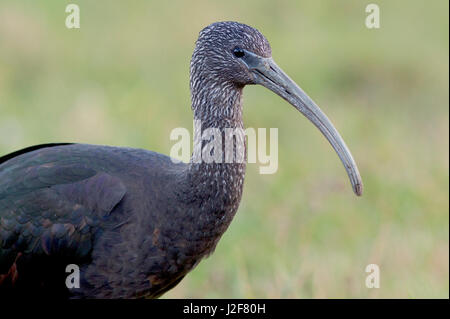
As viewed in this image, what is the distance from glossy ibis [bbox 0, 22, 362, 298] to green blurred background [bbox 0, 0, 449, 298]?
6.03ft

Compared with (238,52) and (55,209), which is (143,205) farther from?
(238,52)

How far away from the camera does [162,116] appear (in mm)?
11320

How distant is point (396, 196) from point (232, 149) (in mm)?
4471

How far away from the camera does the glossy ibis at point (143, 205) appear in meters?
5.62

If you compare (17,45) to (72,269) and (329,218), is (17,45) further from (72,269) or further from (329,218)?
(72,269)

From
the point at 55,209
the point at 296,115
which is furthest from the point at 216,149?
the point at 296,115

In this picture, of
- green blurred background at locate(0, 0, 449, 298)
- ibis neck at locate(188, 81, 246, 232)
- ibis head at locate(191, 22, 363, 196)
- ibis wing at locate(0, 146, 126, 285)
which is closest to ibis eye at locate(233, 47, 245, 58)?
ibis head at locate(191, 22, 363, 196)

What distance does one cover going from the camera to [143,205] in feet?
18.5

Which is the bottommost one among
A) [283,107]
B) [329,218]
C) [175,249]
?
[175,249]

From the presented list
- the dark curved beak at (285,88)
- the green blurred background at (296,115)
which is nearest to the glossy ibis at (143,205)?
the dark curved beak at (285,88)

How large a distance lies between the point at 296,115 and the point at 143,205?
264 inches

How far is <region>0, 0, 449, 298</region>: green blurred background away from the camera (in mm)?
8281

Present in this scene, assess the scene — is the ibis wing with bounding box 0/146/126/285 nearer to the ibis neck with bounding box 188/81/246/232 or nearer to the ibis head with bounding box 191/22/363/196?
the ibis neck with bounding box 188/81/246/232
